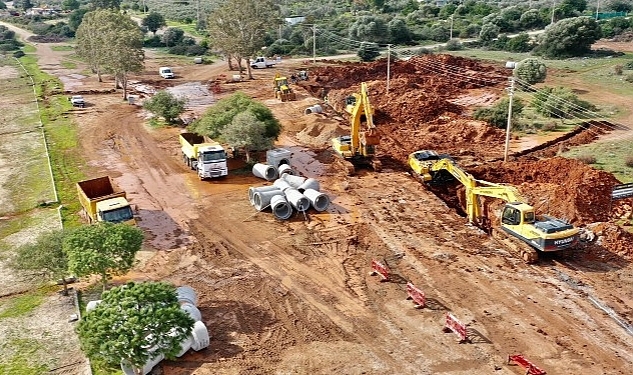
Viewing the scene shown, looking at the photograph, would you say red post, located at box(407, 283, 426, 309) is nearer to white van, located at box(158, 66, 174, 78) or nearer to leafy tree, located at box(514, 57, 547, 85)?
leafy tree, located at box(514, 57, 547, 85)

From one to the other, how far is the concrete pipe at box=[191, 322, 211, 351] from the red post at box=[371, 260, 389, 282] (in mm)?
7409

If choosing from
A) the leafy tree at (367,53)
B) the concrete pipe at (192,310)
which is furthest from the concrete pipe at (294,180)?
the leafy tree at (367,53)

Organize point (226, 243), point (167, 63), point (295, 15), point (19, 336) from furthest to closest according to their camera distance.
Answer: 1. point (295, 15)
2. point (167, 63)
3. point (226, 243)
4. point (19, 336)

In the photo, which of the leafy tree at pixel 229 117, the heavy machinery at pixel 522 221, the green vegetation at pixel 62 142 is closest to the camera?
the heavy machinery at pixel 522 221

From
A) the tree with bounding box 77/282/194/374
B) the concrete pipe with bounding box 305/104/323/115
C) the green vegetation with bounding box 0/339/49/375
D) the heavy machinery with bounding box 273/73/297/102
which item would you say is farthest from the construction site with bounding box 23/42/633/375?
the heavy machinery with bounding box 273/73/297/102

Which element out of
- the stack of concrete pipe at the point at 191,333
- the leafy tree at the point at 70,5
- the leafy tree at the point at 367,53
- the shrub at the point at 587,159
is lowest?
the stack of concrete pipe at the point at 191,333

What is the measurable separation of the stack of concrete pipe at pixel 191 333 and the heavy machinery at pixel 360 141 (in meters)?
15.8

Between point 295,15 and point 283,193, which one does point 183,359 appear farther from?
point 295,15

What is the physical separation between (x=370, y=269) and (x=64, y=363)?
11.5 meters

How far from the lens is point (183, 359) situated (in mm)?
18594

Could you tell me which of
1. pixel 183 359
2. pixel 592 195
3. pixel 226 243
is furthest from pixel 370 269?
pixel 592 195

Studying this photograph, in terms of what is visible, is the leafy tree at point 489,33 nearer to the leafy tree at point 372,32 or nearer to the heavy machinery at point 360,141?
the leafy tree at point 372,32

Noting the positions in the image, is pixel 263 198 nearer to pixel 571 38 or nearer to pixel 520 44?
pixel 571 38

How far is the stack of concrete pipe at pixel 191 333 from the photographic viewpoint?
55.9 feet
